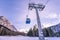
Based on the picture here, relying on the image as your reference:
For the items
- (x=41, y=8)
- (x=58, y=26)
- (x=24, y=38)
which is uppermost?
(x=41, y=8)

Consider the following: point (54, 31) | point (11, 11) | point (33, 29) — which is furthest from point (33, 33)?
point (11, 11)

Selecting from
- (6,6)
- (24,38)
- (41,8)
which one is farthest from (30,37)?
(6,6)

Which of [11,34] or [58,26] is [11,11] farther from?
[58,26]

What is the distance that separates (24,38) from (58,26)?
3.39 m

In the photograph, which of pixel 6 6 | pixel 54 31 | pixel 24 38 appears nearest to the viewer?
pixel 24 38

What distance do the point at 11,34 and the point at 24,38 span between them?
1325 mm

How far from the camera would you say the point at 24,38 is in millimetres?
15688

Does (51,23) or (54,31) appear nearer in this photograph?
(54,31)

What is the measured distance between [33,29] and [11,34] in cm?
216

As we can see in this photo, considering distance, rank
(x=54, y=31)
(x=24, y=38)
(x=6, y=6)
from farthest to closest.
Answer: (x=6, y=6) → (x=54, y=31) → (x=24, y=38)

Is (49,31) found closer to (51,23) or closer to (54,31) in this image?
(54,31)

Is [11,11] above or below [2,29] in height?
above

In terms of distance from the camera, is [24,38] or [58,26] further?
[58,26]

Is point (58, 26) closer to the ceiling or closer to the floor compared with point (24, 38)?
closer to the ceiling
